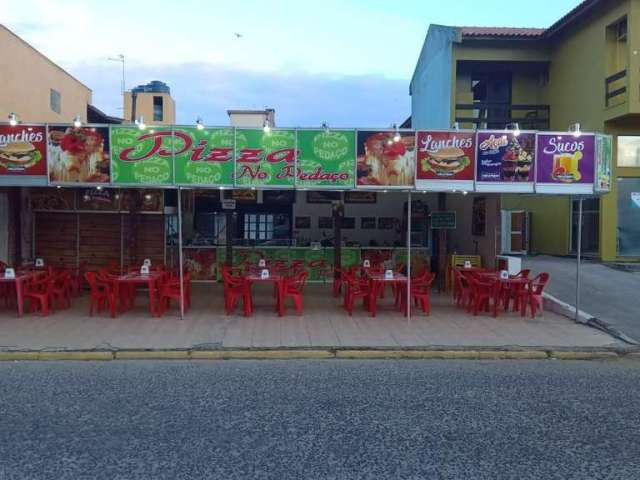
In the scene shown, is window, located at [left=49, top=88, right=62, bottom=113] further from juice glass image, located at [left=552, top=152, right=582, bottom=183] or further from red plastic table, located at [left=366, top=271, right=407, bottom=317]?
juice glass image, located at [left=552, top=152, right=582, bottom=183]

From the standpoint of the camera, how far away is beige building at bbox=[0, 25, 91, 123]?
584 inches

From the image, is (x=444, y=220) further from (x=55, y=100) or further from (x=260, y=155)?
(x=55, y=100)

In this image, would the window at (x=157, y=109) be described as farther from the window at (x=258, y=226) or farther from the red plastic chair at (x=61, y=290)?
the red plastic chair at (x=61, y=290)

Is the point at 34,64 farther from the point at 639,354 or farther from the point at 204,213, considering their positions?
the point at 639,354

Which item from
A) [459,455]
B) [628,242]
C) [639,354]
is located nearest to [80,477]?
[459,455]

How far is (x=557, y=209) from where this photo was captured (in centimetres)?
1980

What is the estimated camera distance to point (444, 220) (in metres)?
14.0

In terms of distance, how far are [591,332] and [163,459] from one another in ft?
25.5

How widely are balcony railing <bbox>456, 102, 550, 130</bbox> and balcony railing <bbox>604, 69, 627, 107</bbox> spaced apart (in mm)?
4334

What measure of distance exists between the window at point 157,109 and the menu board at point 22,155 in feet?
147

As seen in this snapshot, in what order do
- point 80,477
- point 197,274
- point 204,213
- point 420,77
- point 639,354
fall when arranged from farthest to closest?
point 420,77
point 204,213
point 197,274
point 639,354
point 80,477

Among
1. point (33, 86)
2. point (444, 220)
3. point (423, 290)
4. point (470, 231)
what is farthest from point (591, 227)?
point (33, 86)

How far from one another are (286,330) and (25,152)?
5335mm

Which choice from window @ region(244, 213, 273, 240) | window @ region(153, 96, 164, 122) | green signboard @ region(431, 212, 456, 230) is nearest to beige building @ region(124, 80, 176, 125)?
window @ region(153, 96, 164, 122)
